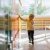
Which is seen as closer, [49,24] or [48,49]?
[48,49]

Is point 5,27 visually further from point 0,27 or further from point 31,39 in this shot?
point 31,39

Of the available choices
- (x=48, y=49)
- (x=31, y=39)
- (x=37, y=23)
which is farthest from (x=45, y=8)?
(x=48, y=49)

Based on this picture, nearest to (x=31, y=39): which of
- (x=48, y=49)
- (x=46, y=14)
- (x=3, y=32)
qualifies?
(x=48, y=49)

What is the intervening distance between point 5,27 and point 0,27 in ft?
0.39

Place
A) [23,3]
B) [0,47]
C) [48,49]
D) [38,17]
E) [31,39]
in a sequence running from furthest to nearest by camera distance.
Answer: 1. [38,17]
2. [23,3]
3. [31,39]
4. [48,49]
5. [0,47]

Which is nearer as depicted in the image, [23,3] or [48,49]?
[48,49]

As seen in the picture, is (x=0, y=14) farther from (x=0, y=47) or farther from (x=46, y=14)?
(x=46, y=14)

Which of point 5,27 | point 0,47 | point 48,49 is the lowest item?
point 48,49

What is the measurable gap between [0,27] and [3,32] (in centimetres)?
21

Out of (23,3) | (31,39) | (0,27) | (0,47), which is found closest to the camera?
(0,47)

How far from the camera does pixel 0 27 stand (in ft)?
9.18

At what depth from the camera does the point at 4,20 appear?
292cm

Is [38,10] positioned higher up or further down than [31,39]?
higher up

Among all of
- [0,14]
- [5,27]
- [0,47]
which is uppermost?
[0,14]
